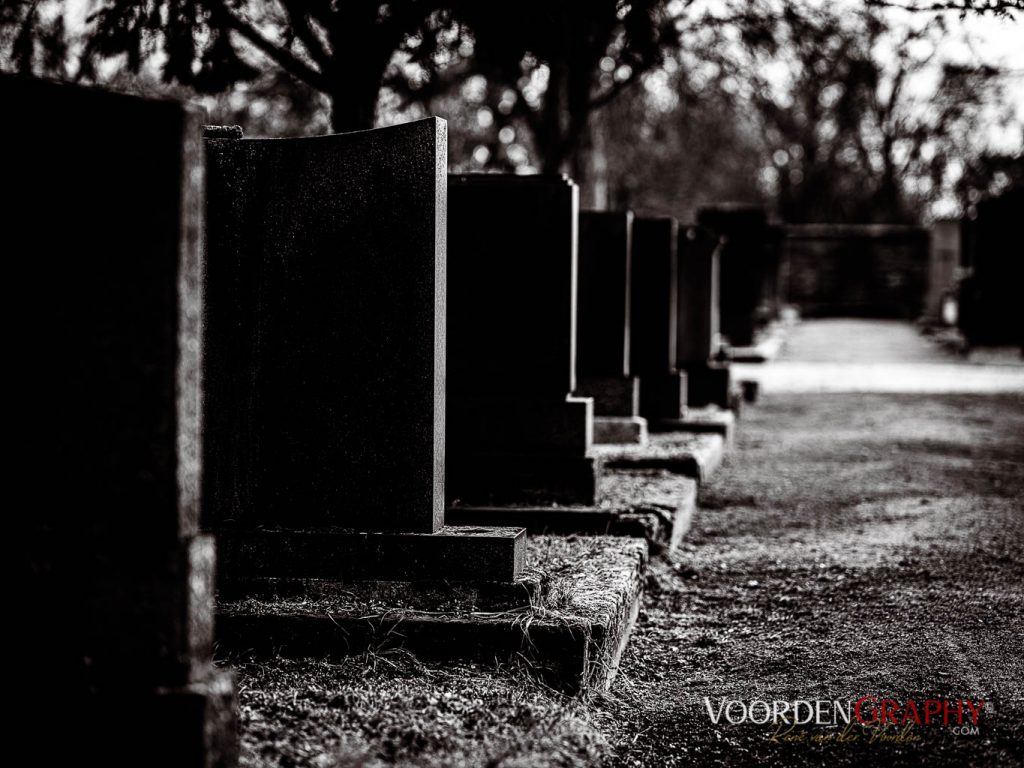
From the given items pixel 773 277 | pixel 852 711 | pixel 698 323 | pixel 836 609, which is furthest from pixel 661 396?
pixel 773 277

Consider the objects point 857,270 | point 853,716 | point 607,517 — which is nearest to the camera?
point 853,716

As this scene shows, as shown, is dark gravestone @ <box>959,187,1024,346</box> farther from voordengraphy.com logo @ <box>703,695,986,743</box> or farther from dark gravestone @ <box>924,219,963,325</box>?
voordengraphy.com logo @ <box>703,695,986,743</box>

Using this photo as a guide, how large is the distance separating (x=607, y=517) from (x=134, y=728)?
2614mm

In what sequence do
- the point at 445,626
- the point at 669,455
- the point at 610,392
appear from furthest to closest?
the point at 610,392 → the point at 669,455 → the point at 445,626

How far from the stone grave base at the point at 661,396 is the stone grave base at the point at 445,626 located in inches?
157

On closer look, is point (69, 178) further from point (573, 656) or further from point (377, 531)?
point (573, 656)

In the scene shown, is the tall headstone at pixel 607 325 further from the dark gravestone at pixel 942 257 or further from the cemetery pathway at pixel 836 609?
the dark gravestone at pixel 942 257

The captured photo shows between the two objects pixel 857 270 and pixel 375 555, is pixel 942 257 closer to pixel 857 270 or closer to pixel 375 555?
pixel 857 270

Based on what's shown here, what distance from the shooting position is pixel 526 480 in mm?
4754

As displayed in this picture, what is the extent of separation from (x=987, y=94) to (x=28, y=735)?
17022 millimetres

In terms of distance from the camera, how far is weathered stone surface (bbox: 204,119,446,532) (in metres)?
3.32

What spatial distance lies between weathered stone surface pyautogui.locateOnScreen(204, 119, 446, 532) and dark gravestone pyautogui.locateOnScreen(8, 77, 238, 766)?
3.86ft

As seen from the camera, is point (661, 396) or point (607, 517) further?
point (661, 396)

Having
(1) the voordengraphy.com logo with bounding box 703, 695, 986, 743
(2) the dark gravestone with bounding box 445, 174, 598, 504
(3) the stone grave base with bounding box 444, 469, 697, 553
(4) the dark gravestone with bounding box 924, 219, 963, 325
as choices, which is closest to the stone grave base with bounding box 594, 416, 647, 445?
(3) the stone grave base with bounding box 444, 469, 697, 553
